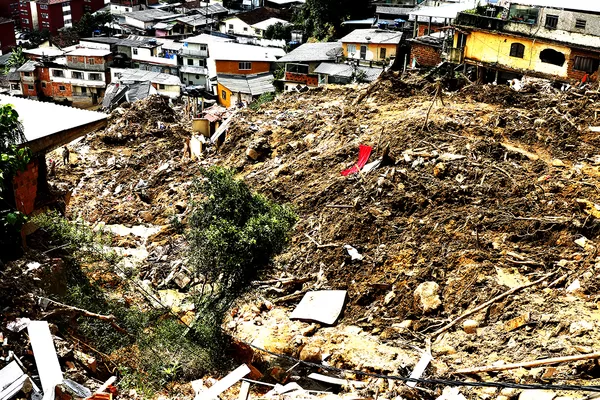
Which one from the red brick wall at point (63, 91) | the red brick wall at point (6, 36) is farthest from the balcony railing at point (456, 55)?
the red brick wall at point (6, 36)

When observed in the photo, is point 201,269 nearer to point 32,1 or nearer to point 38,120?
point 38,120

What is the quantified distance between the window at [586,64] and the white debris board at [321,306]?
13.7 m

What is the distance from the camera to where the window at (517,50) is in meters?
20.8

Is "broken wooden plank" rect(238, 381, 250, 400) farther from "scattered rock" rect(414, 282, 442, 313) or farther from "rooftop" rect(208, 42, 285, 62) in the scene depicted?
"rooftop" rect(208, 42, 285, 62)

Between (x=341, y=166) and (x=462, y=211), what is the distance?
11.8 ft

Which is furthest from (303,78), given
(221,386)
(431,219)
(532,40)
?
(221,386)

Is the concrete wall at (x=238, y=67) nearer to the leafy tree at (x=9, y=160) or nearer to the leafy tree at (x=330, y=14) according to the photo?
the leafy tree at (x=330, y=14)

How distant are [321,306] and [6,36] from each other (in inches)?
2090

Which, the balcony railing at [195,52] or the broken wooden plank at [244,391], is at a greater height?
the broken wooden plank at [244,391]

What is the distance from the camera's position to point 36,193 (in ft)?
34.7

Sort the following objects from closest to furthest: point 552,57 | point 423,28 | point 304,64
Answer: point 552,57, point 423,28, point 304,64

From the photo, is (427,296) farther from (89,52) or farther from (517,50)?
(89,52)

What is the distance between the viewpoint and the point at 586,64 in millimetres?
19375

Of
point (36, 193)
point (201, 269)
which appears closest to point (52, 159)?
point (36, 193)
